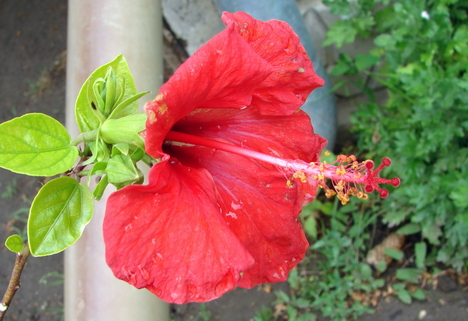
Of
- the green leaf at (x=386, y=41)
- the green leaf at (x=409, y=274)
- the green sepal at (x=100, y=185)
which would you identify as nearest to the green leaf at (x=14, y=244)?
the green sepal at (x=100, y=185)

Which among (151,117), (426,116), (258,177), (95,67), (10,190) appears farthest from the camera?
(10,190)

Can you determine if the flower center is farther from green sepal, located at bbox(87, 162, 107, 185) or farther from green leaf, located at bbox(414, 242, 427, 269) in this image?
green leaf, located at bbox(414, 242, 427, 269)

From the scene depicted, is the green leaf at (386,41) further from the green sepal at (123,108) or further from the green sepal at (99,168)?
the green sepal at (99,168)

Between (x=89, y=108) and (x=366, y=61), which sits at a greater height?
(x=89, y=108)

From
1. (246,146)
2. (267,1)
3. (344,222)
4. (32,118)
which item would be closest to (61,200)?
(32,118)

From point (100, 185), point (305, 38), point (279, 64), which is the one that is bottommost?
point (305, 38)

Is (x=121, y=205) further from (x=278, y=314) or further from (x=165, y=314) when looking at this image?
(x=278, y=314)

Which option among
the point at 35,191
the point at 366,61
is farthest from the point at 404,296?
the point at 35,191

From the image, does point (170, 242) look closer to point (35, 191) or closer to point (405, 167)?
point (405, 167)

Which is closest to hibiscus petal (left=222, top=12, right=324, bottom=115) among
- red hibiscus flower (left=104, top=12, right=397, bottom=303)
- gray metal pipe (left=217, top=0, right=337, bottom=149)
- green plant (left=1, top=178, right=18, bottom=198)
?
red hibiscus flower (left=104, top=12, right=397, bottom=303)
